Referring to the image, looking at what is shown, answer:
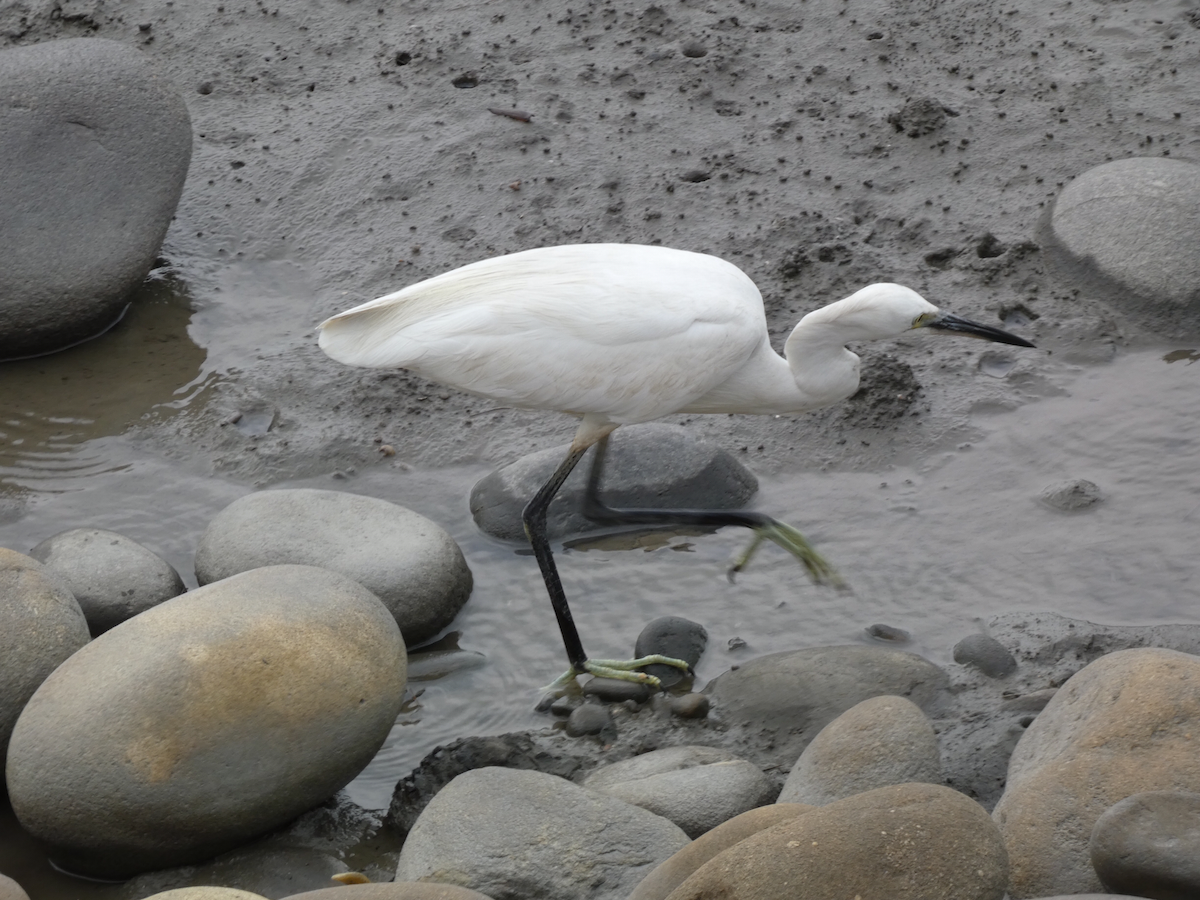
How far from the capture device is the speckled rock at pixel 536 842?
3244mm

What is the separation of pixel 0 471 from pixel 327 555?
1809 mm

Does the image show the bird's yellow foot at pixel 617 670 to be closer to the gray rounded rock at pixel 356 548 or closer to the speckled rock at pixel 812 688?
the speckled rock at pixel 812 688

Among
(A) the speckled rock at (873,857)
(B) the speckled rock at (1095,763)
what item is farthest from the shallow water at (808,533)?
(A) the speckled rock at (873,857)

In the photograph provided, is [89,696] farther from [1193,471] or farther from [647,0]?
[647,0]

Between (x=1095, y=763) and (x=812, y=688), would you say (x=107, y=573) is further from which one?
(x=1095, y=763)

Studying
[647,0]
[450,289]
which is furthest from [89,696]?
[647,0]

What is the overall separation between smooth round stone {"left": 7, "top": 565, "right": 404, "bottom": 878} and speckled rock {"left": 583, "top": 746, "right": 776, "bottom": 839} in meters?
0.71

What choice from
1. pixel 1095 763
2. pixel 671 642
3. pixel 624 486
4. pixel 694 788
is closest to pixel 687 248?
pixel 624 486

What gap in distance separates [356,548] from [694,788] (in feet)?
5.01

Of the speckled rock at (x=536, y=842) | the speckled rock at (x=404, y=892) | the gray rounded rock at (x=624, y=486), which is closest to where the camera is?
the speckled rock at (x=404, y=892)

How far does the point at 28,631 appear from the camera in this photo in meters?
3.80

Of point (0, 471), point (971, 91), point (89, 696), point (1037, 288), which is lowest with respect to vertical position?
point (0, 471)

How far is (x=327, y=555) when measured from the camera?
446 cm

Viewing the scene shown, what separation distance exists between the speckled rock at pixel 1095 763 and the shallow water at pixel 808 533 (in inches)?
41.0
